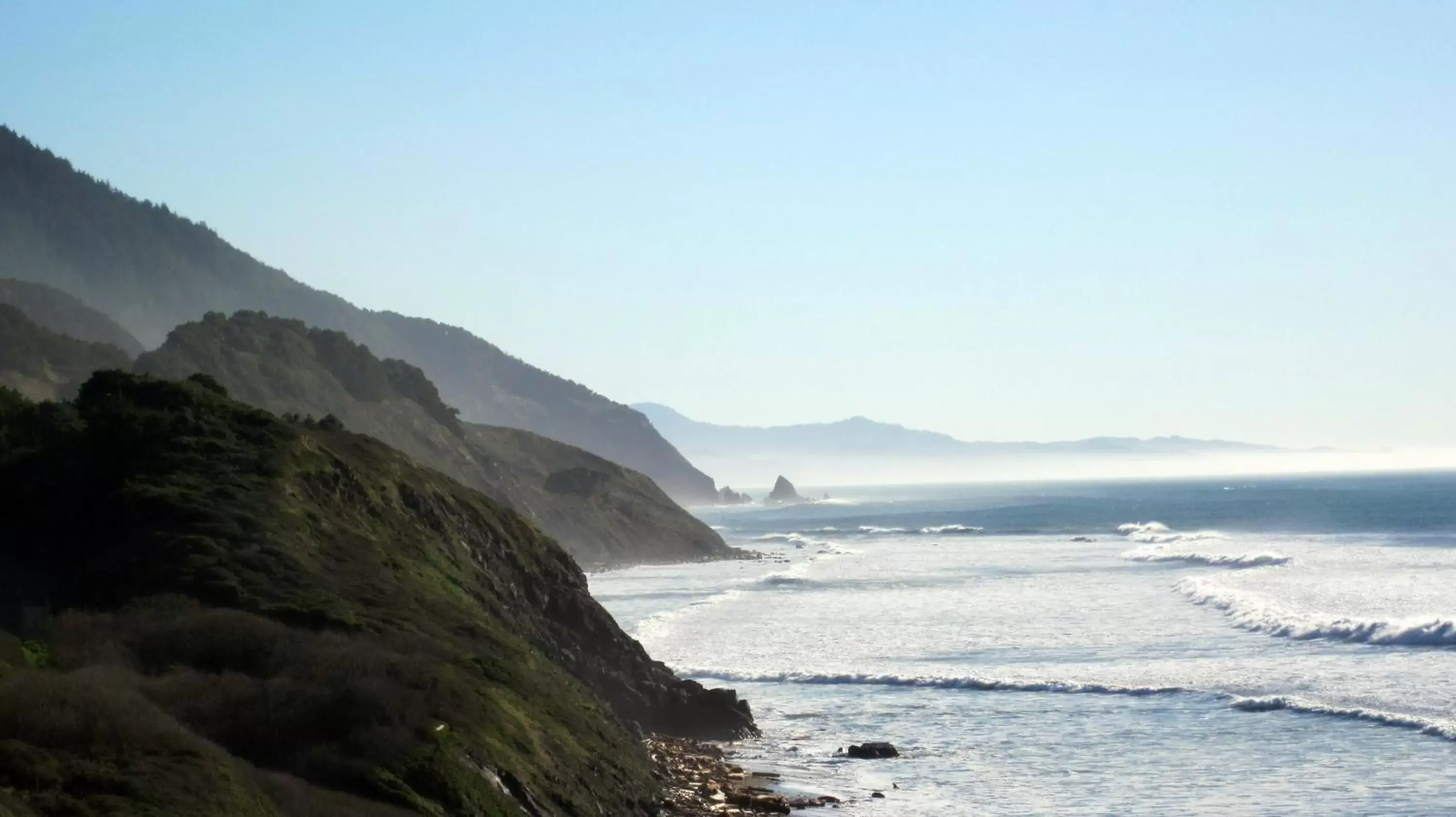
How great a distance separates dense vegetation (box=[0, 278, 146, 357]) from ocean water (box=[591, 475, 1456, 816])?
90853mm

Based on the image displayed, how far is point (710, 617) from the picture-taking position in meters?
62.2

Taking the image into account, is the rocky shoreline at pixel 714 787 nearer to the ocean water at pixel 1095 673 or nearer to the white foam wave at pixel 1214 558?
the ocean water at pixel 1095 673

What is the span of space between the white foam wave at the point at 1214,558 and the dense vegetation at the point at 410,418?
34398 millimetres

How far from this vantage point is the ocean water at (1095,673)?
27.2 meters

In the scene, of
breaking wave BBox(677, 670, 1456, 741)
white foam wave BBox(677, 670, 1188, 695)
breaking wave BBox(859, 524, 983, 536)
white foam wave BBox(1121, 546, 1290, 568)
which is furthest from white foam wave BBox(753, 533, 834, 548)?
breaking wave BBox(677, 670, 1456, 741)

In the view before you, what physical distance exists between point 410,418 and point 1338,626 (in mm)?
76209

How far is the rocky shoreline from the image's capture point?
25.1m

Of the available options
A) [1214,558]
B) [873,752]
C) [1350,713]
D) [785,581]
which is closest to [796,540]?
[1214,558]

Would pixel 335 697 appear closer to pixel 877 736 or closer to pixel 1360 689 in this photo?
pixel 877 736

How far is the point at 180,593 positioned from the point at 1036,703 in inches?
917

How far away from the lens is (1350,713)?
33562 mm

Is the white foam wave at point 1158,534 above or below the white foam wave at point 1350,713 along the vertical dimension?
above

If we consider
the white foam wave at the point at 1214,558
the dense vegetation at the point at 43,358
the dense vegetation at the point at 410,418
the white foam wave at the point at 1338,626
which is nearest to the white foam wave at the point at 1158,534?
the white foam wave at the point at 1214,558

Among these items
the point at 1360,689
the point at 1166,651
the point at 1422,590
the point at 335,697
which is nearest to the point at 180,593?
the point at 335,697
